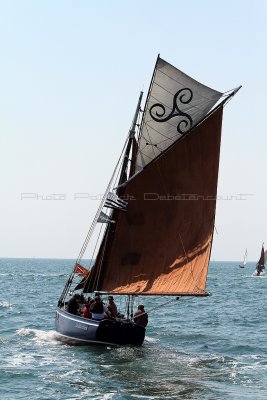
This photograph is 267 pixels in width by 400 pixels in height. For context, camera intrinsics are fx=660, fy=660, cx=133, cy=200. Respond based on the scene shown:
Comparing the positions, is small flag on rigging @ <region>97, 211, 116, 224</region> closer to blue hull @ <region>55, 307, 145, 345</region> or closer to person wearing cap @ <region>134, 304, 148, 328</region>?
person wearing cap @ <region>134, 304, 148, 328</region>

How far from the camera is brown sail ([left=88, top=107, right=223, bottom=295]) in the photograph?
102 ft

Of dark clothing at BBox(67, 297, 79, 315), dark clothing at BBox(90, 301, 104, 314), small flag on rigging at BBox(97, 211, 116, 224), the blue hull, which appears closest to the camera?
the blue hull

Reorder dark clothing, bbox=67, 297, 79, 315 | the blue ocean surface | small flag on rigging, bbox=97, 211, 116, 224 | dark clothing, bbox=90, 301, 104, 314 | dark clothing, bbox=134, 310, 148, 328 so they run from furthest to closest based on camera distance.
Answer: dark clothing, bbox=67, 297, 79, 315, small flag on rigging, bbox=97, 211, 116, 224, dark clothing, bbox=90, 301, 104, 314, dark clothing, bbox=134, 310, 148, 328, the blue ocean surface

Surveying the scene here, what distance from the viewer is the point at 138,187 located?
1257 inches

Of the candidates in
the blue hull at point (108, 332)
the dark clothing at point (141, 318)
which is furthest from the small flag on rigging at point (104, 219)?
the blue hull at point (108, 332)

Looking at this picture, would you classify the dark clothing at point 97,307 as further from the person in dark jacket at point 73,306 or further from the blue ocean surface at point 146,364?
the person in dark jacket at point 73,306

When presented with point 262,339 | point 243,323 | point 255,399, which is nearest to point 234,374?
point 255,399

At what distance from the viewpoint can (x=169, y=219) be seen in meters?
31.7

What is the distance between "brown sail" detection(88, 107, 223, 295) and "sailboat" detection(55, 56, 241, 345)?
0.05 m

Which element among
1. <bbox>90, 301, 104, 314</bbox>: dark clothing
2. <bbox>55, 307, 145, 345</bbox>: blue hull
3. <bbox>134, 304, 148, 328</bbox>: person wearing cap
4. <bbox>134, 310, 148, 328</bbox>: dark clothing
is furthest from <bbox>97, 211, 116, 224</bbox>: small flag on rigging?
<bbox>55, 307, 145, 345</bbox>: blue hull

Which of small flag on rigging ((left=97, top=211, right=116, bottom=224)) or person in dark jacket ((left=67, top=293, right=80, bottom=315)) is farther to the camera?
person in dark jacket ((left=67, top=293, right=80, bottom=315))

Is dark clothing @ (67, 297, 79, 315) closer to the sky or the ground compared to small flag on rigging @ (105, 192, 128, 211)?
closer to the ground

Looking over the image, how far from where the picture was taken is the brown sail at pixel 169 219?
31141 mm

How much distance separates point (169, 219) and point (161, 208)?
0.65 metres
